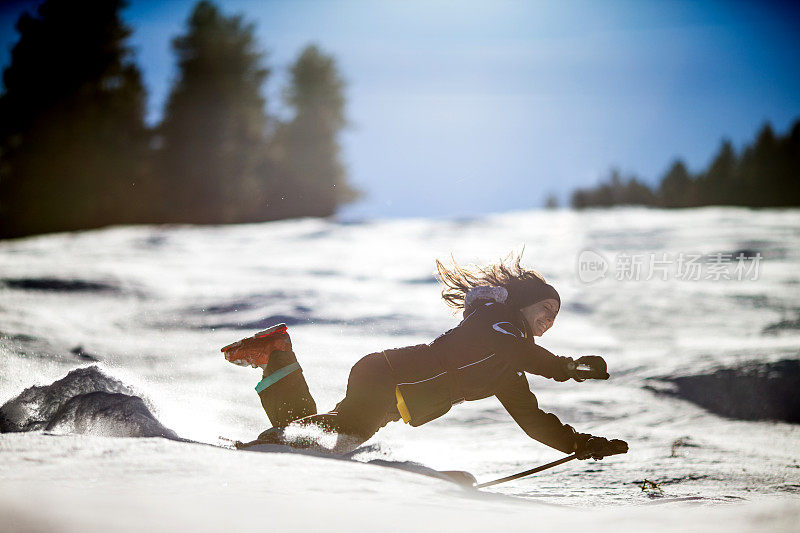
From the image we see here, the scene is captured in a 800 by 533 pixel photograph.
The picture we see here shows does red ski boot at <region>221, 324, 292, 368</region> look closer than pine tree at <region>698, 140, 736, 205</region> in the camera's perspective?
Yes

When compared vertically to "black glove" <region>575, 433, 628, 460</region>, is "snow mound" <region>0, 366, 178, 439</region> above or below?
above

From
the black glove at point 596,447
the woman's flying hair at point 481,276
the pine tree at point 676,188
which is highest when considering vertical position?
the pine tree at point 676,188

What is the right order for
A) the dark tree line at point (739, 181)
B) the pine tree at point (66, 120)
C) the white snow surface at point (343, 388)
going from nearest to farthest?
1. the white snow surface at point (343, 388)
2. the pine tree at point (66, 120)
3. the dark tree line at point (739, 181)

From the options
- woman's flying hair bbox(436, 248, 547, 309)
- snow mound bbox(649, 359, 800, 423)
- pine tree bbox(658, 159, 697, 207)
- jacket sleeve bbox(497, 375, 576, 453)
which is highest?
pine tree bbox(658, 159, 697, 207)

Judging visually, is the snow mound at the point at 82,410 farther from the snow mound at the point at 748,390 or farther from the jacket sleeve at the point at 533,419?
the snow mound at the point at 748,390

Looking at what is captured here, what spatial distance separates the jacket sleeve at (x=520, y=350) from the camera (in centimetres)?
218

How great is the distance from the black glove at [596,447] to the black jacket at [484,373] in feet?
0.10

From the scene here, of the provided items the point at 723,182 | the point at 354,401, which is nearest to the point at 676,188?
the point at 723,182

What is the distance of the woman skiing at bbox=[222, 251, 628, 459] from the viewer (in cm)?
210

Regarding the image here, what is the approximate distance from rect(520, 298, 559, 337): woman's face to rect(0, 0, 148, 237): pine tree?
11.7 meters

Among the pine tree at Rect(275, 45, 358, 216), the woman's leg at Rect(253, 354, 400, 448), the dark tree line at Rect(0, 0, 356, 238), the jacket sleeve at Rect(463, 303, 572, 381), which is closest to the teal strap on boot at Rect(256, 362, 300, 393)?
the woman's leg at Rect(253, 354, 400, 448)

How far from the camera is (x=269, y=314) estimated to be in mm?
4598

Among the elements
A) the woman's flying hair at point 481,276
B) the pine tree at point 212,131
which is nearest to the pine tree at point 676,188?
the pine tree at point 212,131

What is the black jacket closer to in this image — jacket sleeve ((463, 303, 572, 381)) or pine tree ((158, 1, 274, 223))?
jacket sleeve ((463, 303, 572, 381))
